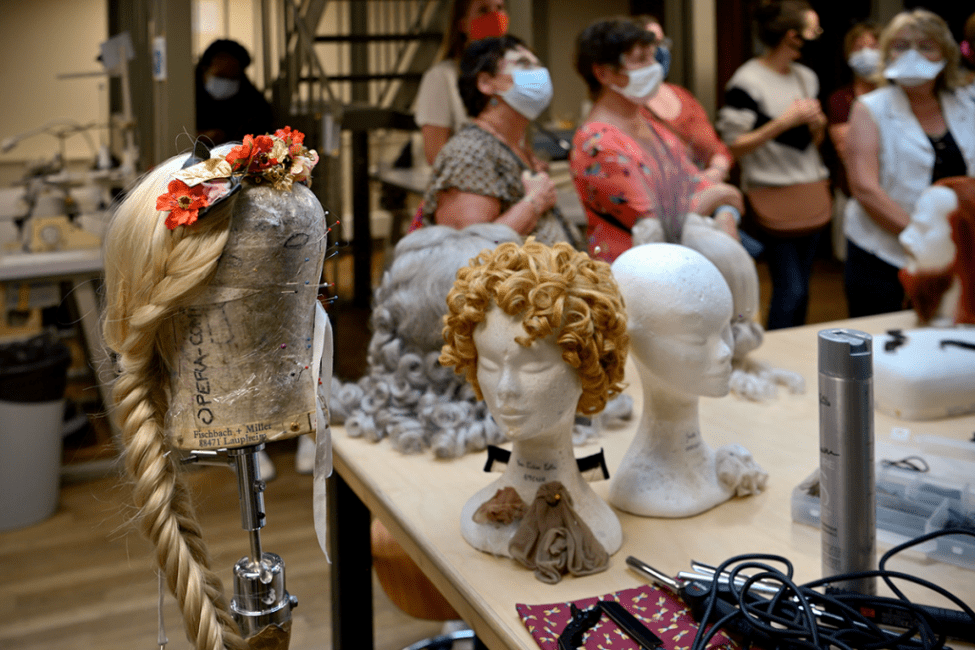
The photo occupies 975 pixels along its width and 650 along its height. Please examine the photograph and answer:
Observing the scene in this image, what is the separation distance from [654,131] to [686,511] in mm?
1543

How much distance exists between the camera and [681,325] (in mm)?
1299

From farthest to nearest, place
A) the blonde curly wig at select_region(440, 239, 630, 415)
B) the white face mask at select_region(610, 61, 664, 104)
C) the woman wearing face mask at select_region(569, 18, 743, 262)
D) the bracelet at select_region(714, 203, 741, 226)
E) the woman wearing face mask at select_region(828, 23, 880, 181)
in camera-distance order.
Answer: the woman wearing face mask at select_region(828, 23, 880, 181), the white face mask at select_region(610, 61, 664, 104), the bracelet at select_region(714, 203, 741, 226), the woman wearing face mask at select_region(569, 18, 743, 262), the blonde curly wig at select_region(440, 239, 630, 415)

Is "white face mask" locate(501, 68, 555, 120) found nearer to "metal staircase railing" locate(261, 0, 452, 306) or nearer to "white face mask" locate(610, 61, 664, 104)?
"white face mask" locate(610, 61, 664, 104)

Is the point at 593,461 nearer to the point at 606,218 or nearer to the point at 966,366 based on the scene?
the point at 966,366

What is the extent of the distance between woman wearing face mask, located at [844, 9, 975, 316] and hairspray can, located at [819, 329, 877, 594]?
205 centimetres

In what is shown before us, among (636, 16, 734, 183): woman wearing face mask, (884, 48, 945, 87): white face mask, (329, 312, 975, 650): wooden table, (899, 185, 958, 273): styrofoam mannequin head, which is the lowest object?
(329, 312, 975, 650): wooden table

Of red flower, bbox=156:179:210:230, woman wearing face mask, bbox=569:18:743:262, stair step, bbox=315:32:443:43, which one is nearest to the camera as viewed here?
red flower, bbox=156:179:210:230

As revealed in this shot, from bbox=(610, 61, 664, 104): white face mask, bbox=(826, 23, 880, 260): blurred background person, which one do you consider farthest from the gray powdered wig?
bbox=(826, 23, 880, 260): blurred background person

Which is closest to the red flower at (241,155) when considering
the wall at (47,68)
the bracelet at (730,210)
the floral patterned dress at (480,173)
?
the floral patterned dress at (480,173)

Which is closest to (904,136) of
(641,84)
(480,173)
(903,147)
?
(903,147)

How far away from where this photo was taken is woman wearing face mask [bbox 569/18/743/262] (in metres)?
2.12

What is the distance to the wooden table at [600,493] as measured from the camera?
1.19m

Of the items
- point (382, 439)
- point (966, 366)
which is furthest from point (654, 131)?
point (382, 439)

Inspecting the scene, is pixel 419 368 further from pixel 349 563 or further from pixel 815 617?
pixel 815 617
